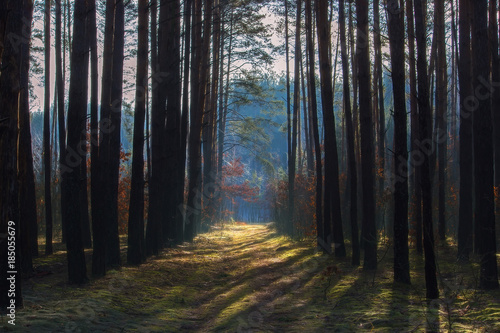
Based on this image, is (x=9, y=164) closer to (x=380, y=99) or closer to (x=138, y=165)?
(x=138, y=165)

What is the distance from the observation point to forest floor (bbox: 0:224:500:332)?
6000 millimetres

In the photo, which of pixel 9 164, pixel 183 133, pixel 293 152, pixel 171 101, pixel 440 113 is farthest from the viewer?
pixel 293 152

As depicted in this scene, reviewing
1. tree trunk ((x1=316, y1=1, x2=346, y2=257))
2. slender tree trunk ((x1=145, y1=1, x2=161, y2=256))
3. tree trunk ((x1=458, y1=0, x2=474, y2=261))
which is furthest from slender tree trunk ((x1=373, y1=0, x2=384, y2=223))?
slender tree trunk ((x1=145, y1=1, x2=161, y2=256))

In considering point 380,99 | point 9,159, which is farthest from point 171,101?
point 9,159

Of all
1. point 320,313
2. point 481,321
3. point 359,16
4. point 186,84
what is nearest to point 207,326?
point 320,313

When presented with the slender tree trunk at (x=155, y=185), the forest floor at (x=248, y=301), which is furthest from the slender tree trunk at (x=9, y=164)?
the slender tree trunk at (x=155, y=185)

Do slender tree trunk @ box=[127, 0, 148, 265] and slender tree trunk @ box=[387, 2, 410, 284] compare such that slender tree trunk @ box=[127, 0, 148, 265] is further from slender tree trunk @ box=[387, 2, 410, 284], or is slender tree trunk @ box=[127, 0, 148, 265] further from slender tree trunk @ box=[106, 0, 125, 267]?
slender tree trunk @ box=[387, 2, 410, 284]

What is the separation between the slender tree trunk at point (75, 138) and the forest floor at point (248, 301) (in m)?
0.51

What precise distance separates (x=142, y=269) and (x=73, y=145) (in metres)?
3.80

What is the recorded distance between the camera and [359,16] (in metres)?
10.8

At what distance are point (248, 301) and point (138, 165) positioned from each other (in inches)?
190

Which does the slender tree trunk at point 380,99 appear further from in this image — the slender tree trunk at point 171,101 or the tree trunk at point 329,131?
the slender tree trunk at point 171,101

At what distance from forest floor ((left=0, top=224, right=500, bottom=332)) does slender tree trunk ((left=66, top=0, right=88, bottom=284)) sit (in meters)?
0.51

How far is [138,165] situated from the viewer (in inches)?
451
